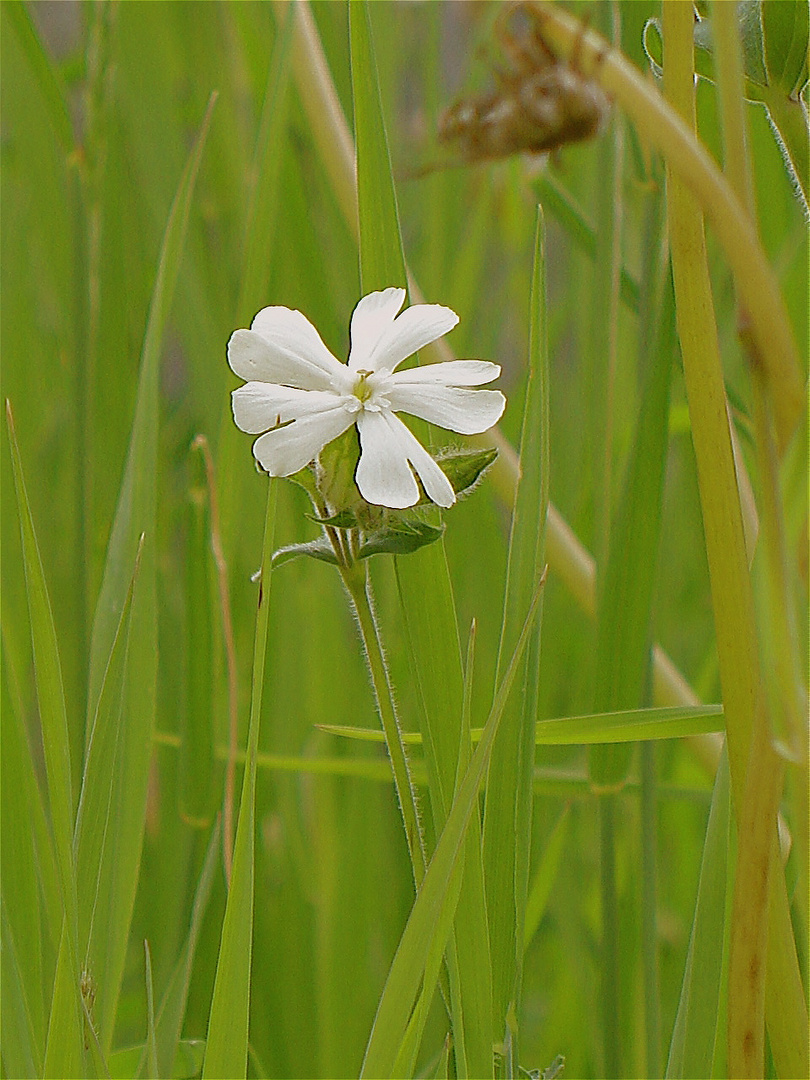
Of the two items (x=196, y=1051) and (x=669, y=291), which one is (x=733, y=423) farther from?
(x=196, y=1051)

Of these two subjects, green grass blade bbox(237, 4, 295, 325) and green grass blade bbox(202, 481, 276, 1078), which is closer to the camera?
green grass blade bbox(202, 481, 276, 1078)

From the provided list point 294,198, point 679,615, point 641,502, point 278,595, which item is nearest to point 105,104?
point 294,198

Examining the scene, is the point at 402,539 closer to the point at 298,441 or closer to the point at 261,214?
the point at 298,441

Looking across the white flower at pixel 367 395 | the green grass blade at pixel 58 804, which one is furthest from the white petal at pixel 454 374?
the green grass blade at pixel 58 804

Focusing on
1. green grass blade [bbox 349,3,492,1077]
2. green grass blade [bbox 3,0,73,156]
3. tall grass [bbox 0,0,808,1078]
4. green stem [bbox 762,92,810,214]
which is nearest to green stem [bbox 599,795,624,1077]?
tall grass [bbox 0,0,808,1078]

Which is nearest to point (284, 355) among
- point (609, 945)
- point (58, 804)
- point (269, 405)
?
point (269, 405)

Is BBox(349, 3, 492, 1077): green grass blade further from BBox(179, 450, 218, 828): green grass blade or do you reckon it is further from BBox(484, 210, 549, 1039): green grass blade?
BBox(179, 450, 218, 828): green grass blade
